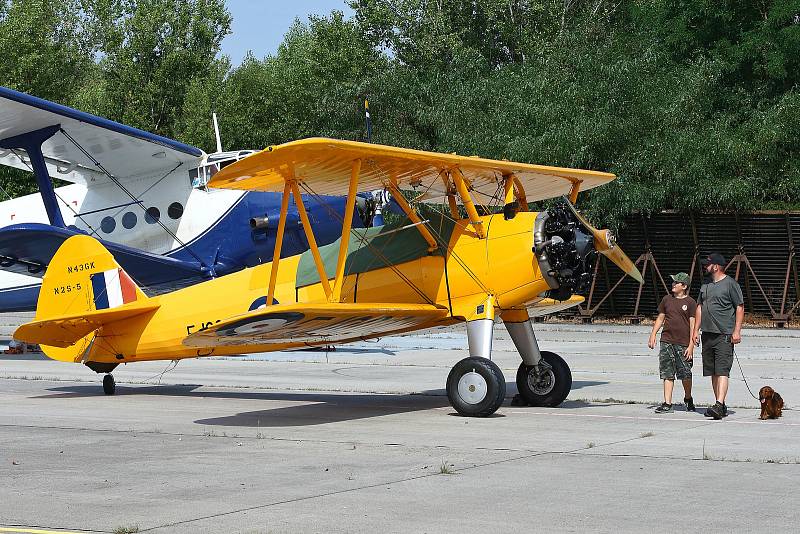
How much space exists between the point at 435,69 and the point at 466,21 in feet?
33.4

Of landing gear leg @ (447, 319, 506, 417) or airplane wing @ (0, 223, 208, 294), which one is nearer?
landing gear leg @ (447, 319, 506, 417)

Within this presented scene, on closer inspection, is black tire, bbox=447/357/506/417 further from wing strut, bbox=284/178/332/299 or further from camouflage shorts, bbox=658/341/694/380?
camouflage shorts, bbox=658/341/694/380

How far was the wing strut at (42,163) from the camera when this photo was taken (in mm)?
19547

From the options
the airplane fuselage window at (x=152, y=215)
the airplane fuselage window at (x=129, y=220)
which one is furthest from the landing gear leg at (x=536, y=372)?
the airplane fuselage window at (x=129, y=220)

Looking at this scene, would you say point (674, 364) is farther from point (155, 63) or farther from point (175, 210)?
point (155, 63)

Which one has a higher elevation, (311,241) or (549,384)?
(311,241)

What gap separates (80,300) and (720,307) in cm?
796

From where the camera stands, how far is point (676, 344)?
1165 centimetres

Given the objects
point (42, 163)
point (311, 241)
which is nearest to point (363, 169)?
point (311, 241)

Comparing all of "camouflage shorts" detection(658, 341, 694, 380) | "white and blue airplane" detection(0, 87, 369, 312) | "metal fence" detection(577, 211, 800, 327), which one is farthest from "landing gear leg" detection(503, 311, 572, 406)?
"metal fence" detection(577, 211, 800, 327)

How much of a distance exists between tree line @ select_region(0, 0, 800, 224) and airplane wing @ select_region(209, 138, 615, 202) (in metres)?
15.6

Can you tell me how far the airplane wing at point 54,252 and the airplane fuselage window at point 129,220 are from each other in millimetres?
1026

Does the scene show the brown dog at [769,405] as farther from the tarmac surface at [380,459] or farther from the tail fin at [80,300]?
the tail fin at [80,300]

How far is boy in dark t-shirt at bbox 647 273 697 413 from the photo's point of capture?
11.6 meters
